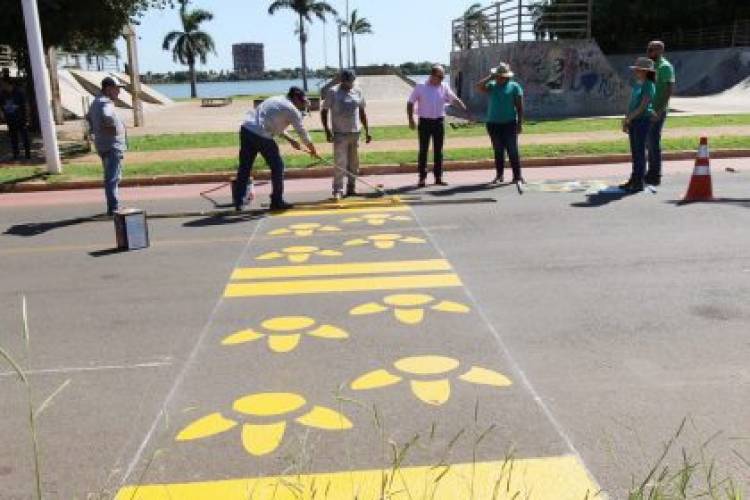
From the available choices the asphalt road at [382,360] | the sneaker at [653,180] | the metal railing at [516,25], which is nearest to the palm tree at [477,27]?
the metal railing at [516,25]

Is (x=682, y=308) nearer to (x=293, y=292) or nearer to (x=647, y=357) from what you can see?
(x=647, y=357)

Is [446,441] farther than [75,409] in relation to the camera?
No

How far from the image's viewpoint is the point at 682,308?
17.5 feet

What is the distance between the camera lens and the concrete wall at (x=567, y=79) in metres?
25.7

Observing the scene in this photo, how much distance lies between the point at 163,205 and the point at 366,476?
8681mm

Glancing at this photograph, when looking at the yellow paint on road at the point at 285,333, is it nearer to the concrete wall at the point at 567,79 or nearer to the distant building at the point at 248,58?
the concrete wall at the point at 567,79

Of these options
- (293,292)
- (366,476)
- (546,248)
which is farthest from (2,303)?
(546,248)

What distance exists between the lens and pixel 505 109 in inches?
435

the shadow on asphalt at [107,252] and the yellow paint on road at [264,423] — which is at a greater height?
the yellow paint on road at [264,423]

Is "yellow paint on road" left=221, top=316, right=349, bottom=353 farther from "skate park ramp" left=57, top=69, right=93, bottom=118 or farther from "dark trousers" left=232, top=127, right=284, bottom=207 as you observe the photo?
"skate park ramp" left=57, top=69, right=93, bottom=118

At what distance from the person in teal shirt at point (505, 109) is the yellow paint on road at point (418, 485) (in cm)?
842

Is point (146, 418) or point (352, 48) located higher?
point (352, 48)

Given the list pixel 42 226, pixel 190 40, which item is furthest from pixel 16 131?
pixel 190 40

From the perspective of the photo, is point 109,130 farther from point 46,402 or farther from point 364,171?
point 46,402
